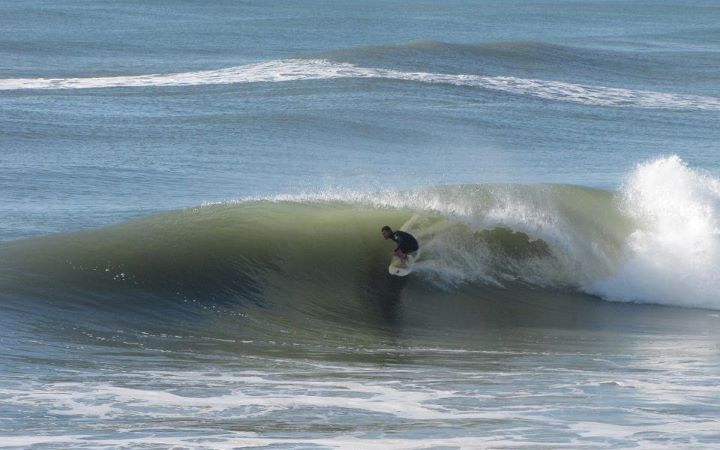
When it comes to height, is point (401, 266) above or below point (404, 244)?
below

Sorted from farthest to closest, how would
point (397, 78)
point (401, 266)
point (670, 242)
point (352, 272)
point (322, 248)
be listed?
point (397, 78)
point (670, 242)
point (322, 248)
point (352, 272)
point (401, 266)

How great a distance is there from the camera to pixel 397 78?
41.0 m

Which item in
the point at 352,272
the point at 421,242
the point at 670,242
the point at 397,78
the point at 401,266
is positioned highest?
the point at 397,78

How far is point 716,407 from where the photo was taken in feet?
28.2

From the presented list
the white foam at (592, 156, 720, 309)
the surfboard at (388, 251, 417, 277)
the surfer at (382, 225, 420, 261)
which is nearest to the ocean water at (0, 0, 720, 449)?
the white foam at (592, 156, 720, 309)

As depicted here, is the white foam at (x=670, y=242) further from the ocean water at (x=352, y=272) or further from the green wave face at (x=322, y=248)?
the green wave face at (x=322, y=248)

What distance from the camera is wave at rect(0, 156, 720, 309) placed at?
1379 centimetres

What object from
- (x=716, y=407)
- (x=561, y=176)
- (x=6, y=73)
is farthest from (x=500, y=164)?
(x=6, y=73)

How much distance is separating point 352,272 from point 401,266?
26.4 inches

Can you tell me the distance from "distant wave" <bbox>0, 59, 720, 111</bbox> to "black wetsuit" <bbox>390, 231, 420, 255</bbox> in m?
24.6

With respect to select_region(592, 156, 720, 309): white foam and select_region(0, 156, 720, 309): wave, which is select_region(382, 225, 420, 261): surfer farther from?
select_region(592, 156, 720, 309): white foam

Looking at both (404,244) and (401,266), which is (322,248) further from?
(404,244)

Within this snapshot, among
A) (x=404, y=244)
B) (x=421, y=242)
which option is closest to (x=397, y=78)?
(x=421, y=242)

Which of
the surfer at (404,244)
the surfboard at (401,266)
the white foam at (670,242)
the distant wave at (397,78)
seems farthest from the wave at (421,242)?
the distant wave at (397,78)
